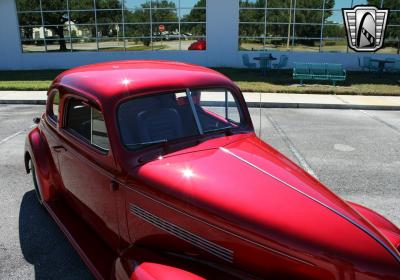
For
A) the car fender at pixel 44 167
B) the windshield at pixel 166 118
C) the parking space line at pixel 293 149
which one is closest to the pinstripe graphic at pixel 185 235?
the windshield at pixel 166 118

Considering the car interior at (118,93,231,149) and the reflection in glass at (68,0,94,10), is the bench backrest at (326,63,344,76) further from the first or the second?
the car interior at (118,93,231,149)

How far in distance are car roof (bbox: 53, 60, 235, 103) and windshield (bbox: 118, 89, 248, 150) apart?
0.09 metres

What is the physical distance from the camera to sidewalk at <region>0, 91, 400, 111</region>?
12.0 m

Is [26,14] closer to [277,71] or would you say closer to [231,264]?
[277,71]

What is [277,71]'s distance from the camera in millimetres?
19344

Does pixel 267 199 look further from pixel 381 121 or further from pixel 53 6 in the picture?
pixel 53 6

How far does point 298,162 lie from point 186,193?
4396mm

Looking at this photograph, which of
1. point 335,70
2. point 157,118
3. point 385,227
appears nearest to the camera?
point 385,227

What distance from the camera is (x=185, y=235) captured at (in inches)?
111

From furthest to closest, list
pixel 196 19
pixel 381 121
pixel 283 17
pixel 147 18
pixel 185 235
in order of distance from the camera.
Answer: pixel 147 18, pixel 196 19, pixel 283 17, pixel 381 121, pixel 185 235

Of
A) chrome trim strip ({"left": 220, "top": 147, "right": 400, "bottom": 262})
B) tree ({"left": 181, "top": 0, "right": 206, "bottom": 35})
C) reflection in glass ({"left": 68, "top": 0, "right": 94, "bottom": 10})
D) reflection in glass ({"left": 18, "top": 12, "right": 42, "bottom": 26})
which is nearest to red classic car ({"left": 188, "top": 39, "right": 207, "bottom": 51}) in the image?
tree ({"left": 181, "top": 0, "right": 206, "bottom": 35})

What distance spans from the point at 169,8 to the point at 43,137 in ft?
54.5

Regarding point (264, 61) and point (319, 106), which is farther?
point (264, 61)

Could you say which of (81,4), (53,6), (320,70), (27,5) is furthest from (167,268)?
(27,5)
